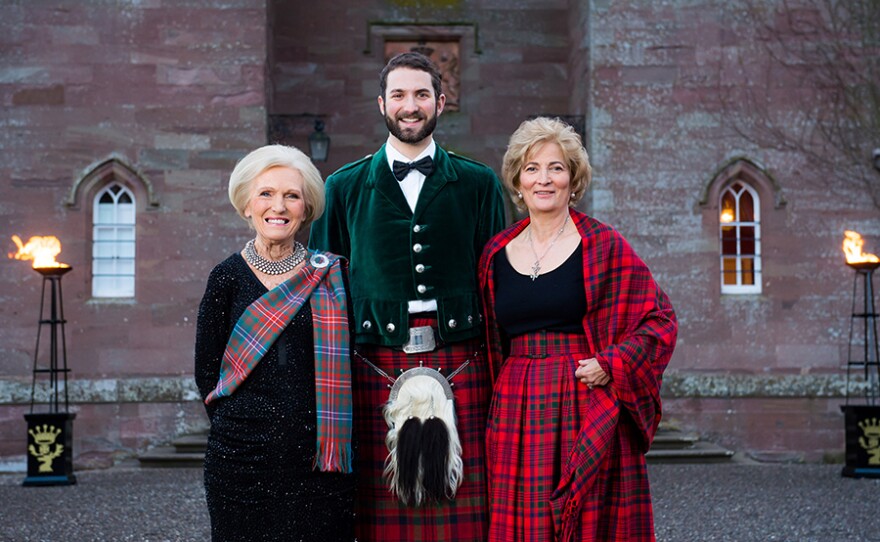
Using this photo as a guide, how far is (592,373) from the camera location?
367 centimetres

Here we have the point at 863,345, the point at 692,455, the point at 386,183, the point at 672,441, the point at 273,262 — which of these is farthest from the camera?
the point at 863,345

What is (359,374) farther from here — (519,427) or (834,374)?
(834,374)

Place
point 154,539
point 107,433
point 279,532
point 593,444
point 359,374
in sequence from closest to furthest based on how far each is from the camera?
point 279,532
point 593,444
point 359,374
point 154,539
point 107,433

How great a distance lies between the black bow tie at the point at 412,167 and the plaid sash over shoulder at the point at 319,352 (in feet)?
2.39

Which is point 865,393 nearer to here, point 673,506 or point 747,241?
point 747,241

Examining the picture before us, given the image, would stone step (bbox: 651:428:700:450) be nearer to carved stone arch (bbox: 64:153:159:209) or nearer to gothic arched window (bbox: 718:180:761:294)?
gothic arched window (bbox: 718:180:761:294)

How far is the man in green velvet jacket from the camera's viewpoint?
385 centimetres

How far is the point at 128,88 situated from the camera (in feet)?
38.6

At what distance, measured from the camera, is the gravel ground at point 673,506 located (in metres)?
7.14

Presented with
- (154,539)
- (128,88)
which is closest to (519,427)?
(154,539)

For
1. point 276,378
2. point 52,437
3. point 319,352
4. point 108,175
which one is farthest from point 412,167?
point 108,175

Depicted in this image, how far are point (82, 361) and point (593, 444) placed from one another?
908cm

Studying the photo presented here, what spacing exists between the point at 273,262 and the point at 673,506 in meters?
5.57

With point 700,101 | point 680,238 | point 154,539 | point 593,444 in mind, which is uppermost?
point 700,101
